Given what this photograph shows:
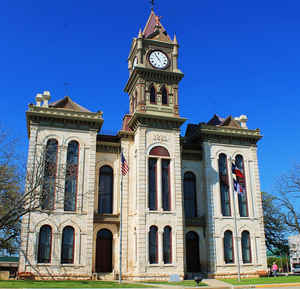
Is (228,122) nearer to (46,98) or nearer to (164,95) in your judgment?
(164,95)

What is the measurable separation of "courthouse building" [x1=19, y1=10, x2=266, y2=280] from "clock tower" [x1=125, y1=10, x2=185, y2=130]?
10 centimetres

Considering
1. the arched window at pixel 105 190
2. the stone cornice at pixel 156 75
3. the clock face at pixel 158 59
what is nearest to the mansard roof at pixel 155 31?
the clock face at pixel 158 59

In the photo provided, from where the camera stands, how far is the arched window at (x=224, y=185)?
37000 mm

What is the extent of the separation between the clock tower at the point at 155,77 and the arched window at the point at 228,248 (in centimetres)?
1181

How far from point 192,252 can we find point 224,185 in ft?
24.4

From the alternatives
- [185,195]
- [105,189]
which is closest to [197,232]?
[185,195]

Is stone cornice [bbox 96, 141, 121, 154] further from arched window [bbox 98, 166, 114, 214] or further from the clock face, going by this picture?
the clock face

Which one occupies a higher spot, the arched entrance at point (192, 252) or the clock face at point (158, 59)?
the clock face at point (158, 59)

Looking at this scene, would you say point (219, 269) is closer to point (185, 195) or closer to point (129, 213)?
point (185, 195)

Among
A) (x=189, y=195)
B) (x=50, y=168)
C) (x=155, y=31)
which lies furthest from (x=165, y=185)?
(x=155, y=31)

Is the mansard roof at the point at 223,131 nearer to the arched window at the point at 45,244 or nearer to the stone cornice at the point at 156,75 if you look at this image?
the stone cornice at the point at 156,75

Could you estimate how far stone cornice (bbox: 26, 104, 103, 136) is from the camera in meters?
33.4

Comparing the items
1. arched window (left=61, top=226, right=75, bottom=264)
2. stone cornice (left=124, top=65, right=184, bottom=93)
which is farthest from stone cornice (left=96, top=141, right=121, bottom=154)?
arched window (left=61, top=226, right=75, bottom=264)

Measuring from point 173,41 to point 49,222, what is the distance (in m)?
22.3
